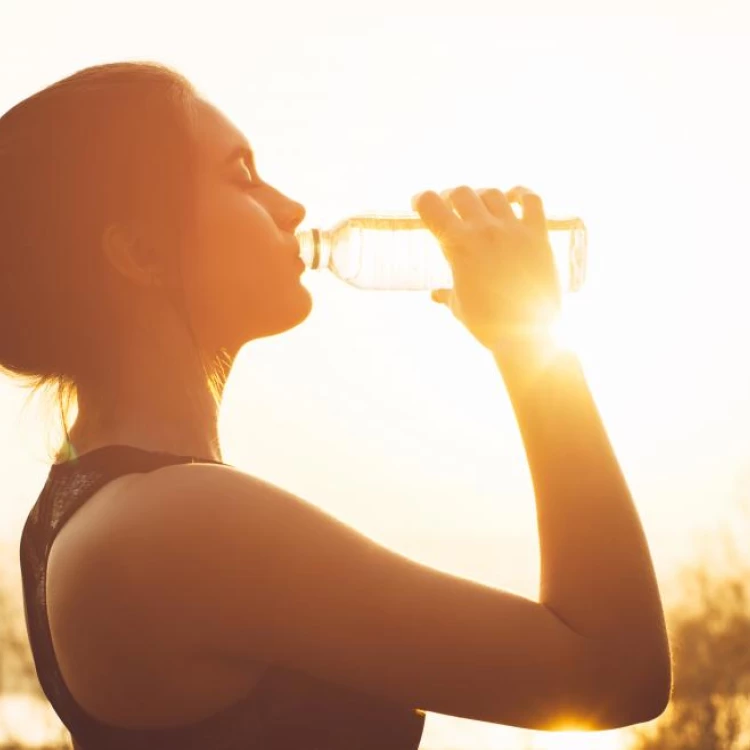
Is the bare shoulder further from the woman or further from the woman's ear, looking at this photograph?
the woman's ear

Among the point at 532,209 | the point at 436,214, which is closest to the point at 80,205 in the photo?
the point at 436,214

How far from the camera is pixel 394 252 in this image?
11.0 feet

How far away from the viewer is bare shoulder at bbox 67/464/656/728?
1504 millimetres

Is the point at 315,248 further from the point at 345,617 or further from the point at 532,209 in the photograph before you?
the point at 345,617

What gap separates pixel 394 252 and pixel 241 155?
1.31 m

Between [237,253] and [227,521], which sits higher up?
[237,253]

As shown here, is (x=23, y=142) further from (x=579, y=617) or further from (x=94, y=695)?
A: (x=579, y=617)

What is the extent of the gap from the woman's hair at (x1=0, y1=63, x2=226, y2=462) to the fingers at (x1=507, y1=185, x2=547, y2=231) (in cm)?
56

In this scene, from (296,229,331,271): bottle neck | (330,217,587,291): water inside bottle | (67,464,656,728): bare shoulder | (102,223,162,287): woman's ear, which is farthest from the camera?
(296,229,331,271): bottle neck

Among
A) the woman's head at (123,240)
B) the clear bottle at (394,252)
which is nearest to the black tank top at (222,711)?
the woman's head at (123,240)

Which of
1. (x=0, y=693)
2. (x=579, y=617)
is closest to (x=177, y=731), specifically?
(x=579, y=617)

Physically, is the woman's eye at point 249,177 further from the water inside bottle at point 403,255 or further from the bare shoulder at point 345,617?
the water inside bottle at point 403,255

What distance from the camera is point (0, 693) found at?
77.2 feet

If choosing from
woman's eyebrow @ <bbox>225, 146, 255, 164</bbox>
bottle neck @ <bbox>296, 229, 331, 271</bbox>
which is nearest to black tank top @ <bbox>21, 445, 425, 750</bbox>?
woman's eyebrow @ <bbox>225, 146, 255, 164</bbox>
